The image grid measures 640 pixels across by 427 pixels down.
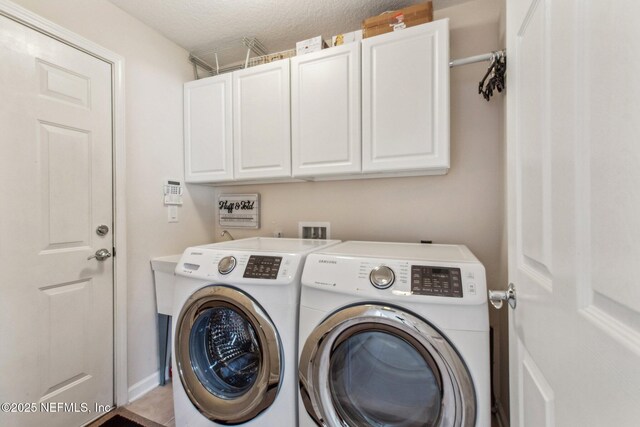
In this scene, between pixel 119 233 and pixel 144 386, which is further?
pixel 144 386

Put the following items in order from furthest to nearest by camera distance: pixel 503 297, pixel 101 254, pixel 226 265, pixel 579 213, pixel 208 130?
pixel 208 130 → pixel 101 254 → pixel 226 265 → pixel 503 297 → pixel 579 213

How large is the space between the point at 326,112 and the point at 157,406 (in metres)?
2.13

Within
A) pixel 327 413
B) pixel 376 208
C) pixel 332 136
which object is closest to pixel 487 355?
pixel 327 413

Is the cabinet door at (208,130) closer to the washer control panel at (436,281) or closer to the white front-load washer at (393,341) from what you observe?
the white front-load washer at (393,341)

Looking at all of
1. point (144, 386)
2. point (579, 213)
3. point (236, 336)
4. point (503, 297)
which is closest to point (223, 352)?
point (236, 336)

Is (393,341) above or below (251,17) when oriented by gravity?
below


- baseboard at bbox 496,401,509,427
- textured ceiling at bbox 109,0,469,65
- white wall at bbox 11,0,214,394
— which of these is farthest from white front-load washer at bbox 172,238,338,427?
textured ceiling at bbox 109,0,469,65

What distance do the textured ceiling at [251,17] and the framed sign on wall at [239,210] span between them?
1.20m

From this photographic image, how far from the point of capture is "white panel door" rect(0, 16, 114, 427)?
4.14 ft

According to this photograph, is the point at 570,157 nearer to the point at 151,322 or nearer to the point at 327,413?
the point at 327,413

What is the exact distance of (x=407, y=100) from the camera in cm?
150

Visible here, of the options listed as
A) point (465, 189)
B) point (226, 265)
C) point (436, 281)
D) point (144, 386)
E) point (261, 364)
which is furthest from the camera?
point (144, 386)

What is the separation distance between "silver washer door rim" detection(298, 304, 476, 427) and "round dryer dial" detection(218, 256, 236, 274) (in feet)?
1.64

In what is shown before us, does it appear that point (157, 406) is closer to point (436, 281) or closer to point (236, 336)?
point (236, 336)
